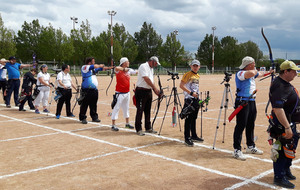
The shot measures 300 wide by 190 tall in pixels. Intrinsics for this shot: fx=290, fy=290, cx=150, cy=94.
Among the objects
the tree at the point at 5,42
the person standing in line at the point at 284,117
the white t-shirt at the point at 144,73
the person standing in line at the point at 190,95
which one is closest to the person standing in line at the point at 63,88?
the white t-shirt at the point at 144,73

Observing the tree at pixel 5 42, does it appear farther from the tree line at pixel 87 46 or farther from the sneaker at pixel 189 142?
the sneaker at pixel 189 142

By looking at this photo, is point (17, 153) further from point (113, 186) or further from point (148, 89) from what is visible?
point (148, 89)

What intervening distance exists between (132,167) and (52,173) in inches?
55.6

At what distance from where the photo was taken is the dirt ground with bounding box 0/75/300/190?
465 cm

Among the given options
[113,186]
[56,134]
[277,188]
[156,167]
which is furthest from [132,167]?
[56,134]

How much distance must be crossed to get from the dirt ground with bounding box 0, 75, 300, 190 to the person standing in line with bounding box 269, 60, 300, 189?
386 mm

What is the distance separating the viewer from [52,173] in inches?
200

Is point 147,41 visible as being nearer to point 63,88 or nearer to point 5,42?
point 5,42

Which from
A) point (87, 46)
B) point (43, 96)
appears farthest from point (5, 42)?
point (43, 96)

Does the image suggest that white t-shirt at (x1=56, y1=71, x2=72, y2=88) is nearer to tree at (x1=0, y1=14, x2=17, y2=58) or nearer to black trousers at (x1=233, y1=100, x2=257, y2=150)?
black trousers at (x1=233, y1=100, x2=257, y2=150)

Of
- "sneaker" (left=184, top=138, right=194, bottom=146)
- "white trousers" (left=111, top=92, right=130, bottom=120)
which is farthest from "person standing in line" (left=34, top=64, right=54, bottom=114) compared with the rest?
"sneaker" (left=184, top=138, right=194, bottom=146)

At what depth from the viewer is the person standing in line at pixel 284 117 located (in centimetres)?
414

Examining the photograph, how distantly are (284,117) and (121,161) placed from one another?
10.1 feet

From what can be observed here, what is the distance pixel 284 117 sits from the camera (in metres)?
4.11
